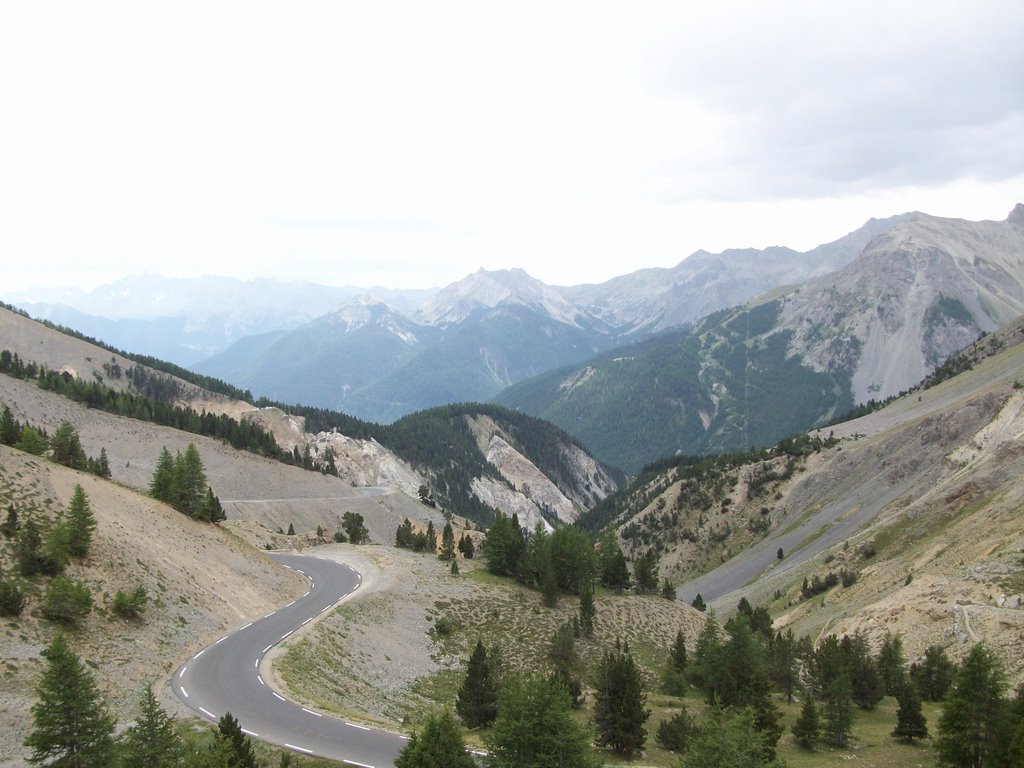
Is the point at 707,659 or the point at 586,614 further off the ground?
the point at 707,659

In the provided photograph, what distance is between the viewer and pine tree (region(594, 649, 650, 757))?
35.4 meters

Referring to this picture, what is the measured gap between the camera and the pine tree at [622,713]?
1394 inches

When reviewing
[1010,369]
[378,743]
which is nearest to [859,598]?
[378,743]

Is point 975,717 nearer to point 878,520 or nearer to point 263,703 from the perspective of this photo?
point 263,703

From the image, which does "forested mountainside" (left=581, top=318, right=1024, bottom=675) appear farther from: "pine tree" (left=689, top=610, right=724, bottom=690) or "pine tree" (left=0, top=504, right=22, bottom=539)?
"pine tree" (left=0, top=504, right=22, bottom=539)

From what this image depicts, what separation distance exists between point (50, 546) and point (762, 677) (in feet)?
144

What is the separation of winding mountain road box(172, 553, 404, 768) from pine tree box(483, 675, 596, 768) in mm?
5691

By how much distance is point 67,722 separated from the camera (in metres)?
22.4

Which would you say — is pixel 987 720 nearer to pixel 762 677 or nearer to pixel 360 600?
pixel 762 677

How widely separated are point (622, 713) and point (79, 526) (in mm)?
34630

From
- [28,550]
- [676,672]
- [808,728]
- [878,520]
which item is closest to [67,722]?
[28,550]

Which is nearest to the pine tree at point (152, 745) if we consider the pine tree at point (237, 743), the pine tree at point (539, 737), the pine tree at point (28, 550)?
the pine tree at point (237, 743)

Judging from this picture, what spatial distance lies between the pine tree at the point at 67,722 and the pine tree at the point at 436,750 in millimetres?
10706

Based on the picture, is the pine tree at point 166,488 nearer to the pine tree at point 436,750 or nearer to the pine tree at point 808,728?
the pine tree at point 436,750
